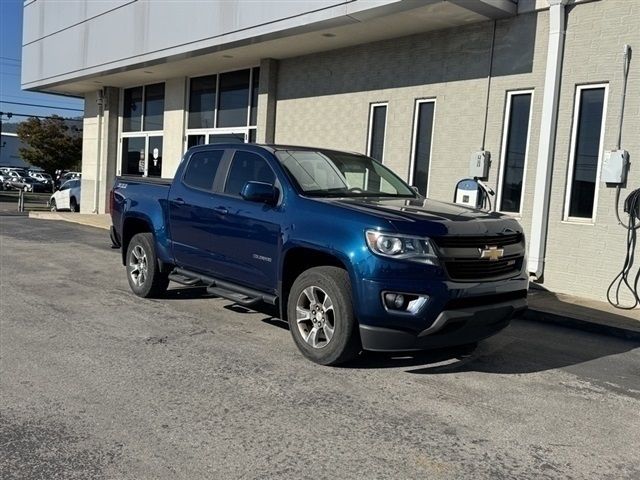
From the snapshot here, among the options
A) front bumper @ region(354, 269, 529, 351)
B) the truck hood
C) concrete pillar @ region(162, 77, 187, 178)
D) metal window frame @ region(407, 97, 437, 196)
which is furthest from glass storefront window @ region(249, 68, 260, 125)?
front bumper @ region(354, 269, 529, 351)

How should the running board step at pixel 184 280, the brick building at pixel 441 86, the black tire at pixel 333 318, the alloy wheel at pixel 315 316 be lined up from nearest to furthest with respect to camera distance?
the black tire at pixel 333 318 < the alloy wheel at pixel 315 316 < the running board step at pixel 184 280 < the brick building at pixel 441 86

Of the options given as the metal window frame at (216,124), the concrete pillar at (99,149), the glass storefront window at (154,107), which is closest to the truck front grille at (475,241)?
the metal window frame at (216,124)

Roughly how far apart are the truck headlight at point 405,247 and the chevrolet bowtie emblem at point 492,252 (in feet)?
1.75

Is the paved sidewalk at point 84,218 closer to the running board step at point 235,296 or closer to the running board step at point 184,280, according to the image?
the running board step at point 184,280

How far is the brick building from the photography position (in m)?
8.98

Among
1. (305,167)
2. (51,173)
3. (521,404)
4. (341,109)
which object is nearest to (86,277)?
(305,167)

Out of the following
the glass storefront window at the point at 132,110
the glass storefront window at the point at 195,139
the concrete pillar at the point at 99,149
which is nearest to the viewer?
the glass storefront window at the point at 195,139

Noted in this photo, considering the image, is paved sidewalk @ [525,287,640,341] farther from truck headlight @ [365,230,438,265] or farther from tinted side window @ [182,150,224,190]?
tinted side window @ [182,150,224,190]

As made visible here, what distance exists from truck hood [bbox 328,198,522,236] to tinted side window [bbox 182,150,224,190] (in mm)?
1896

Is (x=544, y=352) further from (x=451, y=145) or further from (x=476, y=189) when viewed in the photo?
(x=451, y=145)

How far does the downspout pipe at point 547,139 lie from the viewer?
9.15 metres

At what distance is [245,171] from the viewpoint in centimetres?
640

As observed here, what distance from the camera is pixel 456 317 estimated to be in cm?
480

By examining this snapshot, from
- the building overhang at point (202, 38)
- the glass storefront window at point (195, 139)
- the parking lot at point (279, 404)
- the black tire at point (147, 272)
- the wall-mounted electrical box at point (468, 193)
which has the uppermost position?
Result: the building overhang at point (202, 38)
